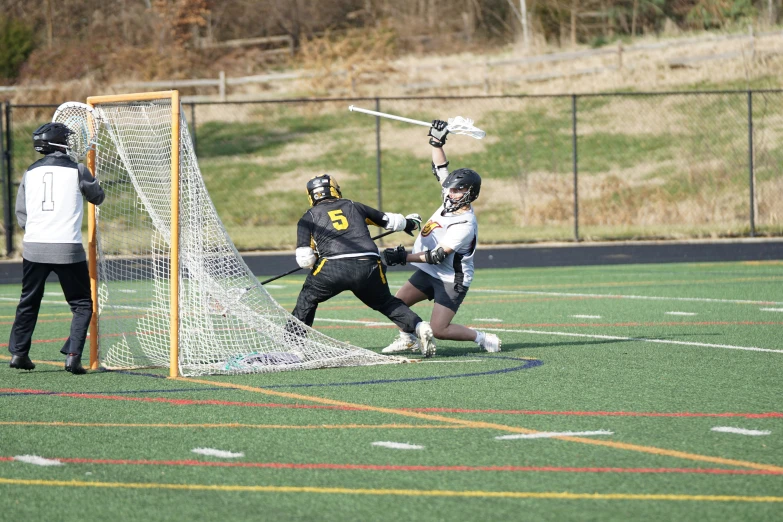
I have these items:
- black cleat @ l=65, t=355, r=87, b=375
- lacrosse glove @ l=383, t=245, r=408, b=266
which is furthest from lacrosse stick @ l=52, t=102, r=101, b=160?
lacrosse glove @ l=383, t=245, r=408, b=266

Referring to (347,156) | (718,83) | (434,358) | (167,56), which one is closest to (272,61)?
(167,56)

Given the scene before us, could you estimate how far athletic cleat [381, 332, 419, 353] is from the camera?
9898mm

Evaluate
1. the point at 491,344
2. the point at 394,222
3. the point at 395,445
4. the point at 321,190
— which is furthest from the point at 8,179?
the point at 395,445

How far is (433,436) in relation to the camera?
256 inches

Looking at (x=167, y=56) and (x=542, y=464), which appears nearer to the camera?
(x=542, y=464)

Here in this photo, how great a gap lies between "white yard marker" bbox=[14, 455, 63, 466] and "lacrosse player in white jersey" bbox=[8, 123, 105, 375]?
287 centimetres

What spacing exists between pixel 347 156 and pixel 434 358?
27476mm

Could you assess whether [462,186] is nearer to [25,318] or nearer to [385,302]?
[385,302]

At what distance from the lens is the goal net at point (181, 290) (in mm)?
8859

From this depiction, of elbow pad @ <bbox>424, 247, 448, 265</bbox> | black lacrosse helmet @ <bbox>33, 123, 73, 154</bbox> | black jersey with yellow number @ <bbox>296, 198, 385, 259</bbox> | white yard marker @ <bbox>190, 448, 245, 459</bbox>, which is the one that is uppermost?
black lacrosse helmet @ <bbox>33, 123, 73, 154</bbox>

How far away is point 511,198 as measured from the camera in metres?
32.9

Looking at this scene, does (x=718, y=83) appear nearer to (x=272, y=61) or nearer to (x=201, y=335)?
(x=272, y=61)

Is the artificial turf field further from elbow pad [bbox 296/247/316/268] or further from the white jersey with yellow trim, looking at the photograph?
elbow pad [bbox 296/247/316/268]

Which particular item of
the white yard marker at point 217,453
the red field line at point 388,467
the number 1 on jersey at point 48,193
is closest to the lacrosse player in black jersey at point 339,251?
the number 1 on jersey at point 48,193
